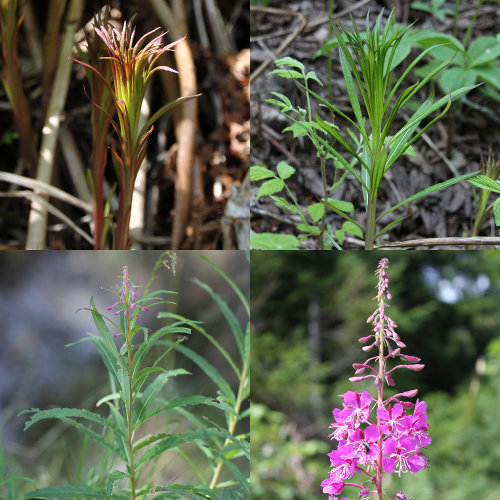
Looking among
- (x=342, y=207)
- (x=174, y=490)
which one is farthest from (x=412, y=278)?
(x=174, y=490)

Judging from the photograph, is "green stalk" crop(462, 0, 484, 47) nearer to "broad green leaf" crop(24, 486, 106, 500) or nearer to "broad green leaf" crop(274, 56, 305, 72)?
"broad green leaf" crop(274, 56, 305, 72)

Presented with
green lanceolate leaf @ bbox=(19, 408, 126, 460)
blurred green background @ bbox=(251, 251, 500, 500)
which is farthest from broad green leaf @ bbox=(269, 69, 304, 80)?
blurred green background @ bbox=(251, 251, 500, 500)

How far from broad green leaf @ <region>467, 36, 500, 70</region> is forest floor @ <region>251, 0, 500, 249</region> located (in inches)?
2.2

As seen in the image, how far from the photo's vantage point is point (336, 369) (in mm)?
2254

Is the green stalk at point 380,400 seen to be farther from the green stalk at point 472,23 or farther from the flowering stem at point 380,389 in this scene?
the green stalk at point 472,23

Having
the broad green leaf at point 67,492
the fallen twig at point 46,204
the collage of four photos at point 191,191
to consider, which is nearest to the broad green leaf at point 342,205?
the collage of four photos at point 191,191

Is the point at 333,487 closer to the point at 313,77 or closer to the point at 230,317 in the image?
the point at 230,317

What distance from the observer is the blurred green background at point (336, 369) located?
2041mm

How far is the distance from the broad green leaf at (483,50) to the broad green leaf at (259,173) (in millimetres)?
459

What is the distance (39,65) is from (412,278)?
1354mm

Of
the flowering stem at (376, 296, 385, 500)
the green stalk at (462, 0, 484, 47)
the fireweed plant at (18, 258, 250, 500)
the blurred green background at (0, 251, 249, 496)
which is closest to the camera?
the flowering stem at (376, 296, 385, 500)

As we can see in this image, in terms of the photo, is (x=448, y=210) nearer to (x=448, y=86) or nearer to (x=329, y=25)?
(x=448, y=86)

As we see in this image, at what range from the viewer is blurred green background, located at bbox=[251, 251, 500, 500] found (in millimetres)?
2041

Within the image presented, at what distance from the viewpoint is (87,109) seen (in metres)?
0.93
